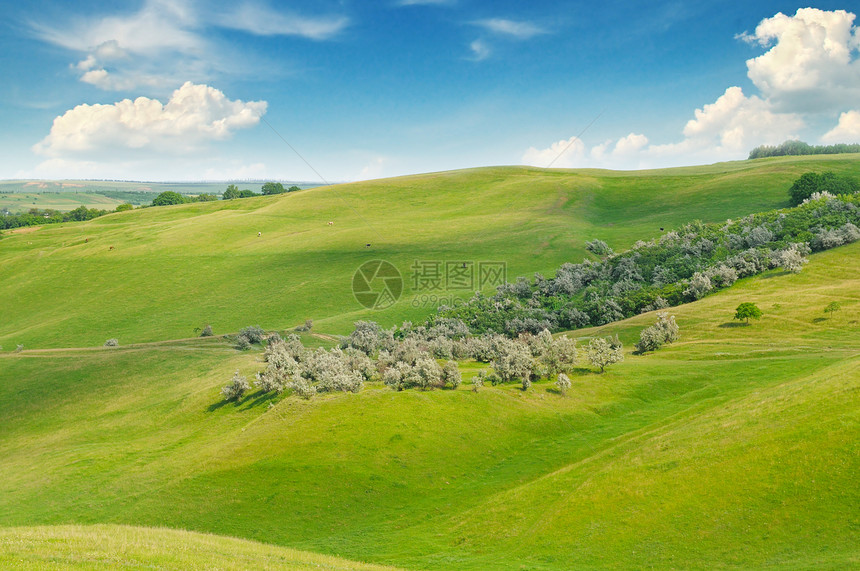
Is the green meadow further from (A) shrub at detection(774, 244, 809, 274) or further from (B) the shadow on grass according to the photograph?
(A) shrub at detection(774, 244, 809, 274)

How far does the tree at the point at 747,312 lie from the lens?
50531 millimetres

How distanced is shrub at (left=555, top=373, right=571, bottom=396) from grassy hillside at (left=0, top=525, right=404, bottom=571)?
71.1 ft

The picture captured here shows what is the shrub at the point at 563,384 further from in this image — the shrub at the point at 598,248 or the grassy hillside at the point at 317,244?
the shrub at the point at 598,248

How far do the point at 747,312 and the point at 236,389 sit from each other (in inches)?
1874

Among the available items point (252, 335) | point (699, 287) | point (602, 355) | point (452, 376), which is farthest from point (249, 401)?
point (699, 287)

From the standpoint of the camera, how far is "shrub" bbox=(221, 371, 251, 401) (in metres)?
39.7

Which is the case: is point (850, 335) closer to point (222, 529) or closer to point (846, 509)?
point (846, 509)

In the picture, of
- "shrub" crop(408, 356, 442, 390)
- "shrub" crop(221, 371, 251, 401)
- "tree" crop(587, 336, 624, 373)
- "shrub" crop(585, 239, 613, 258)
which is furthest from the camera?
"shrub" crop(585, 239, 613, 258)

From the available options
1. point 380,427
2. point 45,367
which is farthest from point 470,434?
point 45,367

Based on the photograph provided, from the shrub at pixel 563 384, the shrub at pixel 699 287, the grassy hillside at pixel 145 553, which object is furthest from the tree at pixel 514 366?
the shrub at pixel 699 287

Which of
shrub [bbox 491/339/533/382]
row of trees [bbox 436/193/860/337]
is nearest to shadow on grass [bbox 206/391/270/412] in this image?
shrub [bbox 491/339/533/382]

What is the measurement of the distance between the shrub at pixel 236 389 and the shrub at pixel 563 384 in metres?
23.8

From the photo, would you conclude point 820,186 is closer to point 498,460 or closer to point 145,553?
point 498,460

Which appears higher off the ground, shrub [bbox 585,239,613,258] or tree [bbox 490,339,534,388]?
shrub [bbox 585,239,613,258]
